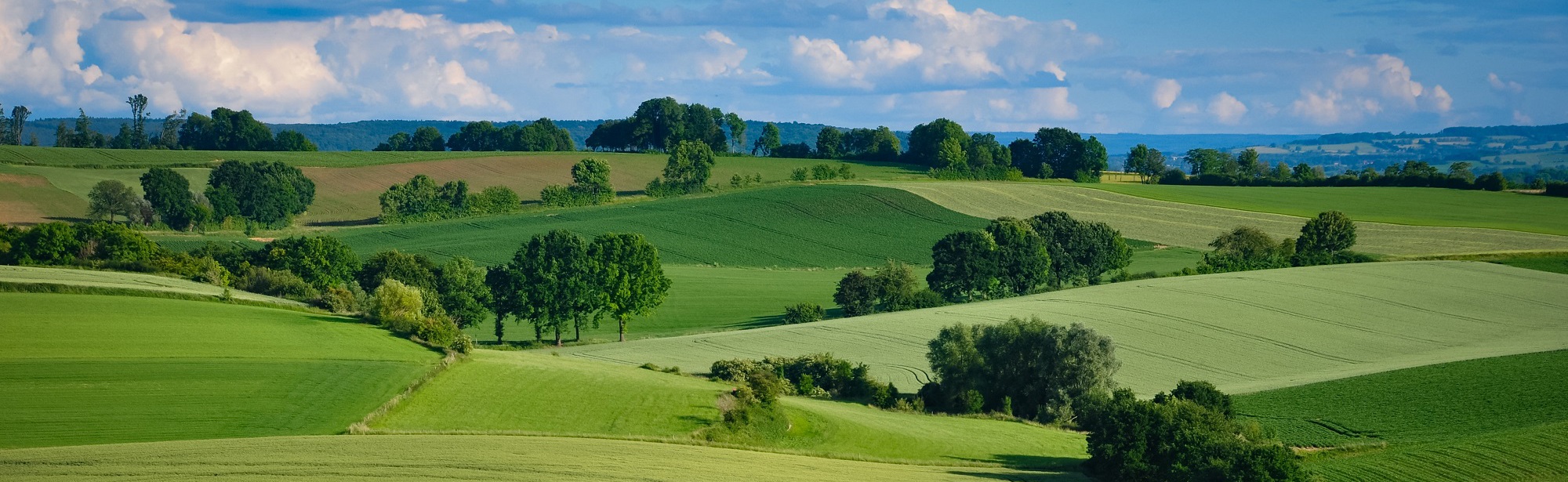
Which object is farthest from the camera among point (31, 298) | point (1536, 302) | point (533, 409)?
point (1536, 302)

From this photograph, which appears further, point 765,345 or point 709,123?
point 709,123

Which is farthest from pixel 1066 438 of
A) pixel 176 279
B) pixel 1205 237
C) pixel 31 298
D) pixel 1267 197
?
pixel 1267 197

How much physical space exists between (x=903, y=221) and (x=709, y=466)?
84540 mm

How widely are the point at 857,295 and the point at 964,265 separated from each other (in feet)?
25.1

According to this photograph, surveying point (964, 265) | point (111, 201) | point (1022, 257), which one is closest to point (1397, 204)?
point (1022, 257)

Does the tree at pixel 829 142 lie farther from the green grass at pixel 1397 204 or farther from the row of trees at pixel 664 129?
the green grass at pixel 1397 204

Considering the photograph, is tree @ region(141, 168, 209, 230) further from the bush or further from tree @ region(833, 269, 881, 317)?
tree @ region(833, 269, 881, 317)

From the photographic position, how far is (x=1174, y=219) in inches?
4476

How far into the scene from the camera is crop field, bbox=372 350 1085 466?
35.9 metres

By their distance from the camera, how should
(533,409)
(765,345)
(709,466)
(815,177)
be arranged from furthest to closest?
(815,177), (765,345), (533,409), (709,466)

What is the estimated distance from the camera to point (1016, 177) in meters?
150

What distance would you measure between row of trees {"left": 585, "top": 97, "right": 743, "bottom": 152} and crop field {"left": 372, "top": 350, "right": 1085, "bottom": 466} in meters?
134

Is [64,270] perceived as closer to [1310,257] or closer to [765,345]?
[765,345]

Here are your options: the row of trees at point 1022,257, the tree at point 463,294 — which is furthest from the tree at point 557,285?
the row of trees at point 1022,257
